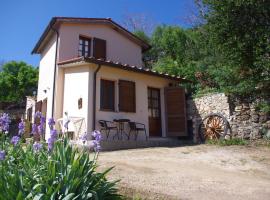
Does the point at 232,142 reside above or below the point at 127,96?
below

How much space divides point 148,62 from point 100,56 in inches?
429

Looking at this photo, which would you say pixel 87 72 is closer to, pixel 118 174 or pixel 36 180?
pixel 118 174

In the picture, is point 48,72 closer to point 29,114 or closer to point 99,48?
point 99,48

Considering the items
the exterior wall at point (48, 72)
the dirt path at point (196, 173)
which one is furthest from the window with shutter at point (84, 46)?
the dirt path at point (196, 173)

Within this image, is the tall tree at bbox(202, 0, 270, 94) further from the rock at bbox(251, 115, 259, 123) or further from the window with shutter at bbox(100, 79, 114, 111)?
the window with shutter at bbox(100, 79, 114, 111)

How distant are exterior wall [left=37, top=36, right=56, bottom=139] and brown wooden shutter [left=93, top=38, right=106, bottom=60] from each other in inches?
73.9

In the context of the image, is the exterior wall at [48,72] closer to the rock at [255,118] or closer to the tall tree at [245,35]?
the tall tree at [245,35]

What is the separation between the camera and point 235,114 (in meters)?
12.4

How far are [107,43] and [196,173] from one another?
999cm

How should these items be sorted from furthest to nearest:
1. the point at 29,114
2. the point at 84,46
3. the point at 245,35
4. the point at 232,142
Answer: the point at 29,114 → the point at 84,46 → the point at 232,142 → the point at 245,35

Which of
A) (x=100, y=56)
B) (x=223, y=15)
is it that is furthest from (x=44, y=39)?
(x=223, y=15)

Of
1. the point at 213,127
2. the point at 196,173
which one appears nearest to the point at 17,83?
the point at 213,127

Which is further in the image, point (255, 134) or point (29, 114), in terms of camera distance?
point (29, 114)

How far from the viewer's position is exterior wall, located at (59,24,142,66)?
1426 centimetres
